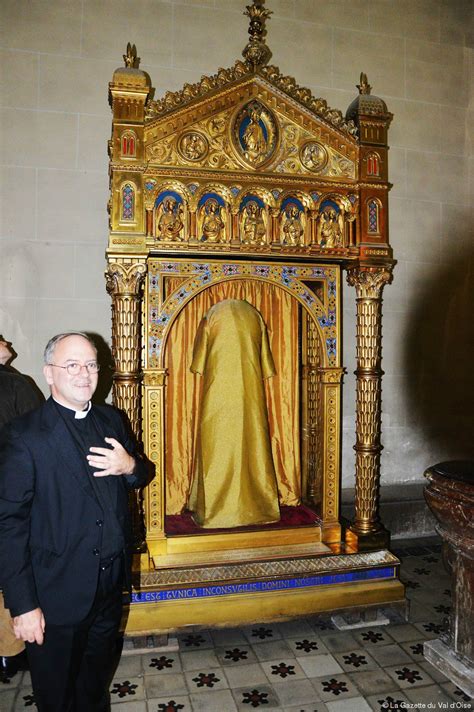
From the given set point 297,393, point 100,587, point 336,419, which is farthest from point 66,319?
point 100,587

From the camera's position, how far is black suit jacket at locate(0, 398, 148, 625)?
1668 millimetres

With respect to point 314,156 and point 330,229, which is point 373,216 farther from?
point 314,156

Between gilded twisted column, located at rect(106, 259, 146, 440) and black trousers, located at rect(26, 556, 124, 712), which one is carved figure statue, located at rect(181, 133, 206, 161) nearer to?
gilded twisted column, located at rect(106, 259, 146, 440)

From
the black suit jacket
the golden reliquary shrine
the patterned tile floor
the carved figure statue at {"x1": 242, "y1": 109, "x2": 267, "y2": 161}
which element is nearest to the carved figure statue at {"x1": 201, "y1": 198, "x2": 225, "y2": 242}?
the golden reliquary shrine

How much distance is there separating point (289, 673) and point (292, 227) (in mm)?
2477

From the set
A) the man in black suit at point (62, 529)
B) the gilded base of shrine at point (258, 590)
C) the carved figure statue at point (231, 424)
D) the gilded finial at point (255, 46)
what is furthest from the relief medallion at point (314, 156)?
the gilded base of shrine at point (258, 590)

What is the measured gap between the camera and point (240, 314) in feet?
11.0

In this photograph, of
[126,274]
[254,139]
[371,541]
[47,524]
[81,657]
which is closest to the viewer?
[47,524]

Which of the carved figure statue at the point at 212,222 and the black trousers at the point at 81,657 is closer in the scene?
Answer: the black trousers at the point at 81,657

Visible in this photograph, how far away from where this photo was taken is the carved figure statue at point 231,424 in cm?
332

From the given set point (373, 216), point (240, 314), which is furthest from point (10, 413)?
point (373, 216)

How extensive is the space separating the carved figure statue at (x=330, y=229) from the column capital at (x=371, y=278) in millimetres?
223

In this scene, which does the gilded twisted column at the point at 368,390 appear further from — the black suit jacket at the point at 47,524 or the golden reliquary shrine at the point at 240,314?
the black suit jacket at the point at 47,524

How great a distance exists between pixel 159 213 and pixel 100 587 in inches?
80.8
